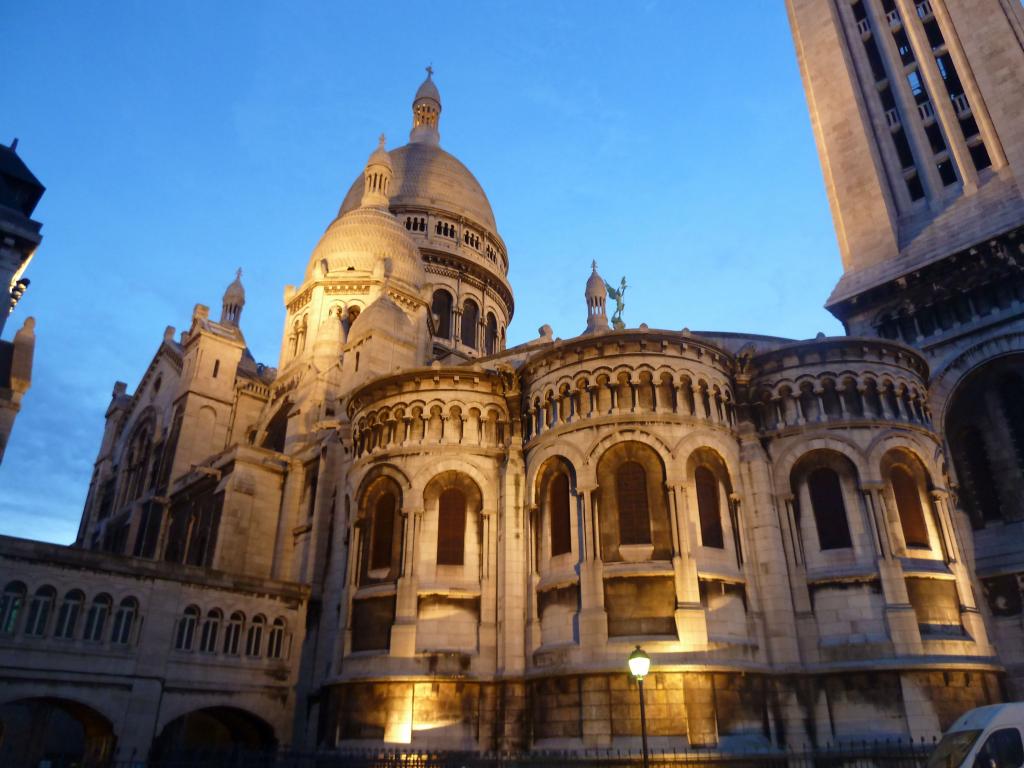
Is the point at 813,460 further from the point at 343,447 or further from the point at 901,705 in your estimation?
the point at 343,447

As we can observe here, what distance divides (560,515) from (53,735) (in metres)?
32.5

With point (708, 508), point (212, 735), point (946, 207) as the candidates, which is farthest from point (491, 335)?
point (708, 508)

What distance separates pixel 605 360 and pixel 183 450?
26.7 m

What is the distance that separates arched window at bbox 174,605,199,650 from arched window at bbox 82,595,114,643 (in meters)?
2.44

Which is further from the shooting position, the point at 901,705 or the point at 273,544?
the point at 273,544

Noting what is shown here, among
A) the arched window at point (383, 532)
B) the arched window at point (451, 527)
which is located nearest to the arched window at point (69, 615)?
the arched window at point (383, 532)

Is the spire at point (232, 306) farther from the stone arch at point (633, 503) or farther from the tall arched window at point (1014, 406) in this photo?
the tall arched window at point (1014, 406)

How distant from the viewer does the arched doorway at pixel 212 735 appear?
2601cm

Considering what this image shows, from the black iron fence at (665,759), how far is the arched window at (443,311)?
119 feet

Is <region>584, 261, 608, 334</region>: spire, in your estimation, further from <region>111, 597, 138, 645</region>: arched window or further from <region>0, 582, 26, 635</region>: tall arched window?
<region>0, 582, 26, 635</region>: tall arched window

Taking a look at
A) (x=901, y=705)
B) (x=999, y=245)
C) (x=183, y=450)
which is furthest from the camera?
(x=183, y=450)

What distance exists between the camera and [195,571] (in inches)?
1083

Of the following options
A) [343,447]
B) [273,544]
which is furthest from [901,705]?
[273,544]

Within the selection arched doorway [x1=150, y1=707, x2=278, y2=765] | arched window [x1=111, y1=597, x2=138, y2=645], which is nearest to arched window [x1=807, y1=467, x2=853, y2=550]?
arched doorway [x1=150, y1=707, x2=278, y2=765]
